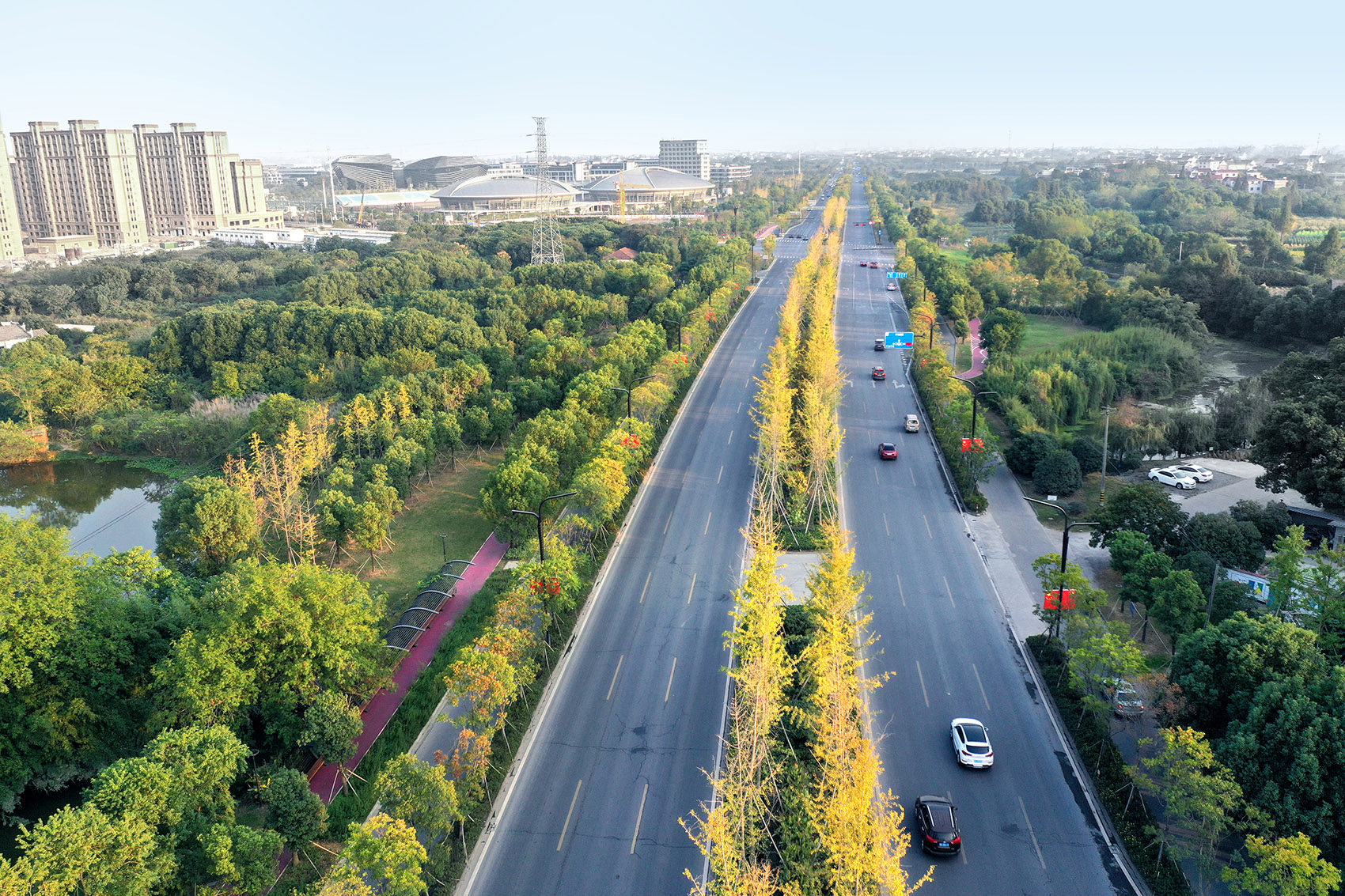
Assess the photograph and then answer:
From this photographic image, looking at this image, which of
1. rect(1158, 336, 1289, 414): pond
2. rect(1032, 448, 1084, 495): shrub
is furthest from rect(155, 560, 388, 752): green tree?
rect(1158, 336, 1289, 414): pond

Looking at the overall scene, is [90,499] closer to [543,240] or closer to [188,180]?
[543,240]

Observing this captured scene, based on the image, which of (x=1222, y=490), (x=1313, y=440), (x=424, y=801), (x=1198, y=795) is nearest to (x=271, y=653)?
(x=424, y=801)

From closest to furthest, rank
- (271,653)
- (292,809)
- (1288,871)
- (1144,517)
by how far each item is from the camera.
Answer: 1. (1288,871)
2. (292,809)
3. (271,653)
4. (1144,517)

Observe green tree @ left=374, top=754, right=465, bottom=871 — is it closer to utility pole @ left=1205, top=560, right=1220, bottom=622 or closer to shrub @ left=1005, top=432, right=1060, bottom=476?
utility pole @ left=1205, top=560, right=1220, bottom=622

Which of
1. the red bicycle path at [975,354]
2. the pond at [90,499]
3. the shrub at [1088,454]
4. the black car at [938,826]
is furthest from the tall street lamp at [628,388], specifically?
the black car at [938,826]

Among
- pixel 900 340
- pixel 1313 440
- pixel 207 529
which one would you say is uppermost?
pixel 900 340
